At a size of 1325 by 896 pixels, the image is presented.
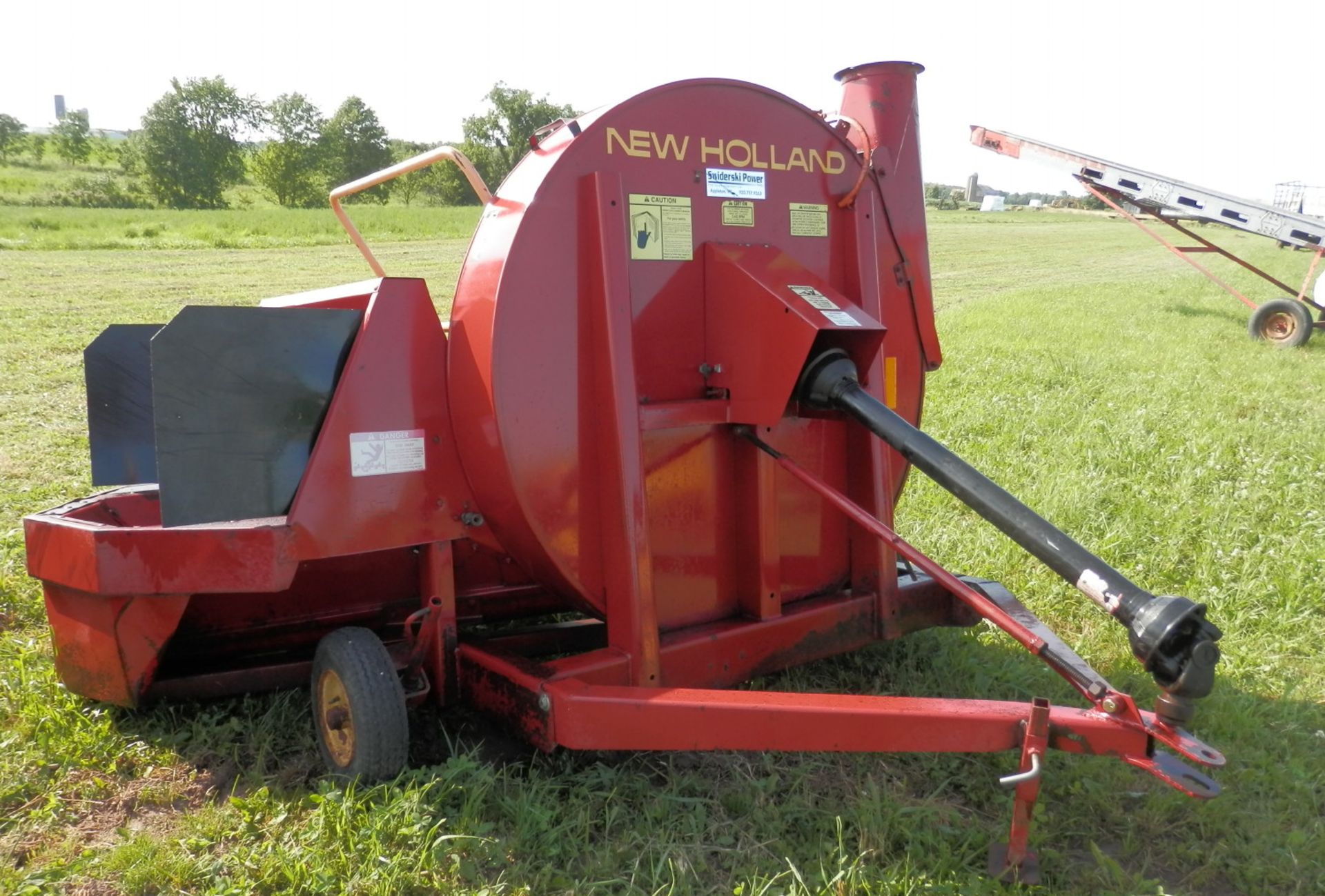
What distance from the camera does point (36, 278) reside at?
16016 mm

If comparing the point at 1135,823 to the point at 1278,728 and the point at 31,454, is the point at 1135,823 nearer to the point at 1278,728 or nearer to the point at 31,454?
the point at 1278,728

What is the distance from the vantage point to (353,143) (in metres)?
58.8

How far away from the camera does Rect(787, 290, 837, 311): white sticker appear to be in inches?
113

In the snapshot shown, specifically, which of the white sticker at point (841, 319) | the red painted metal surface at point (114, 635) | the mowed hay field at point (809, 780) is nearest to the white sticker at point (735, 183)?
the white sticker at point (841, 319)

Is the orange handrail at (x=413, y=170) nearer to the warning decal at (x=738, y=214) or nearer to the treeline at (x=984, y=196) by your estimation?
the warning decal at (x=738, y=214)

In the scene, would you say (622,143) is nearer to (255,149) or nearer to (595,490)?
(595,490)

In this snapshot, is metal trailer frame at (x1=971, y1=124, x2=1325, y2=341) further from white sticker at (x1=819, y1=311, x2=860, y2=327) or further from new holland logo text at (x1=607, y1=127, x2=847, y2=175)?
white sticker at (x1=819, y1=311, x2=860, y2=327)

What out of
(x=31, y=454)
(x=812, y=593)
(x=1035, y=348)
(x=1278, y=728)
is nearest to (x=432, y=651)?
(x=812, y=593)

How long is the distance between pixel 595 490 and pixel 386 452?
1.86 feet

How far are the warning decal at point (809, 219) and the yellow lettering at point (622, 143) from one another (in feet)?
1.93

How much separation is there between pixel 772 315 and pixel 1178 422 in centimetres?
546

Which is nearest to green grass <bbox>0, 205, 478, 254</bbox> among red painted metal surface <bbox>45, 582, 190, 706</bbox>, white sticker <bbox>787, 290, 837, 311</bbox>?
red painted metal surface <bbox>45, 582, 190, 706</bbox>

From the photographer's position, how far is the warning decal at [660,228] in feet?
9.41

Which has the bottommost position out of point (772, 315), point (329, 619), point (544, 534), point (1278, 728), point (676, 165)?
point (1278, 728)
